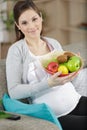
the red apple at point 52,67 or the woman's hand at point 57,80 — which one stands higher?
the red apple at point 52,67

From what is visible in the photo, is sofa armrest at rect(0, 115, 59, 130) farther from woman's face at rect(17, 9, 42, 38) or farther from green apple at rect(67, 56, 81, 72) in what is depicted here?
woman's face at rect(17, 9, 42, 38)

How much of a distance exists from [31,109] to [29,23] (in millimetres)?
431

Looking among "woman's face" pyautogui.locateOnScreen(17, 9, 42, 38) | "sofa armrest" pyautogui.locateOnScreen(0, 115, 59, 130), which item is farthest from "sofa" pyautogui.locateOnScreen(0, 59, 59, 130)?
"woman's face" pyautogui.locateOnScreen(17, 9, 42, 38)

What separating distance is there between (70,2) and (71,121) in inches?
102

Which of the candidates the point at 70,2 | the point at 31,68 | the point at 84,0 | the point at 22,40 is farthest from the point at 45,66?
the point at 70,2

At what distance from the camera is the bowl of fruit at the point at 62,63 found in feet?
5.56

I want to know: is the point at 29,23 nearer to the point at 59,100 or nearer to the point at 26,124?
the point at 59,100

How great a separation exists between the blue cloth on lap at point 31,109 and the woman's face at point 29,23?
1.06 ft

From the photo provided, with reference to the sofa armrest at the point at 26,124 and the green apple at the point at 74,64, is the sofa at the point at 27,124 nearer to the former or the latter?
the sofa armrest at the point at 26,124

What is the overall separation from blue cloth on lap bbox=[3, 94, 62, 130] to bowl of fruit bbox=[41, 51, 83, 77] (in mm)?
194

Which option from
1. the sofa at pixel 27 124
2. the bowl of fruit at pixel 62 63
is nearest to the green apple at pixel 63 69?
the bowl of fruit at pixel 62 63

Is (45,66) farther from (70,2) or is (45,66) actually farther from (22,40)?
(70,2)

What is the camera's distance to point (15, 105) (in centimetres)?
166

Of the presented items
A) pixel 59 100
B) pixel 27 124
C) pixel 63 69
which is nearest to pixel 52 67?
pixel 63 69
